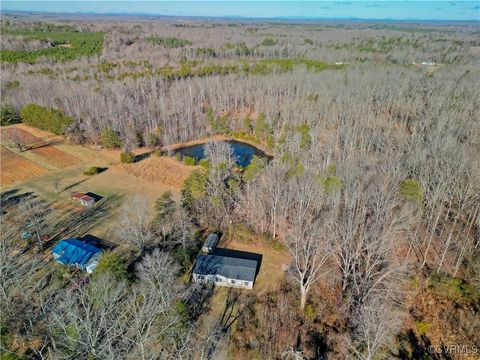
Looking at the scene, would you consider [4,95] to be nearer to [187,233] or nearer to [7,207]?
[7,207]

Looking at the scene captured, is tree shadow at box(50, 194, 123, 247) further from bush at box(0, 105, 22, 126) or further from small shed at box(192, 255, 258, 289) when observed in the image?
bush at box(0, 105, 22, 126)

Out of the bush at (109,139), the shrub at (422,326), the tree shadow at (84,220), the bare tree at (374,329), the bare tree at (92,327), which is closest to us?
the bare tree at (92,327)

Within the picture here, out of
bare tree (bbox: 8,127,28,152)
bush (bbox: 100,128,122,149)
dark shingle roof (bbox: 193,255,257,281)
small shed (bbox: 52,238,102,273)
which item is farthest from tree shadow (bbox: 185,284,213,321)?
bare tree (bbox: 8,127,28,152)

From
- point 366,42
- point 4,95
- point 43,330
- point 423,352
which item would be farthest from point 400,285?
point 366,42

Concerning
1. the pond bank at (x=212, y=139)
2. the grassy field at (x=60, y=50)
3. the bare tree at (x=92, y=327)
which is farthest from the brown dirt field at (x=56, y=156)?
the grassy field at (x=60, y=50)

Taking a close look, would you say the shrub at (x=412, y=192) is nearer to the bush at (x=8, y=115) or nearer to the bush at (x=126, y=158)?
the bush at (x=126, y=158)

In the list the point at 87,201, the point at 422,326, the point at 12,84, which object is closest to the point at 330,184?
the point at 422,326

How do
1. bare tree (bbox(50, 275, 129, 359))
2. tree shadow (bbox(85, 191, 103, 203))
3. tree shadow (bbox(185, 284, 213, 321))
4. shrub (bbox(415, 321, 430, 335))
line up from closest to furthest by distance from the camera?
bare tree (bbox(50, 275, 129, 359))
shrub (bbox(415, 321, 430, 335))
tree shadow (bbox(185, 284, 213, 321))
tree shadow (bbox(85, 191, 103, 203))
